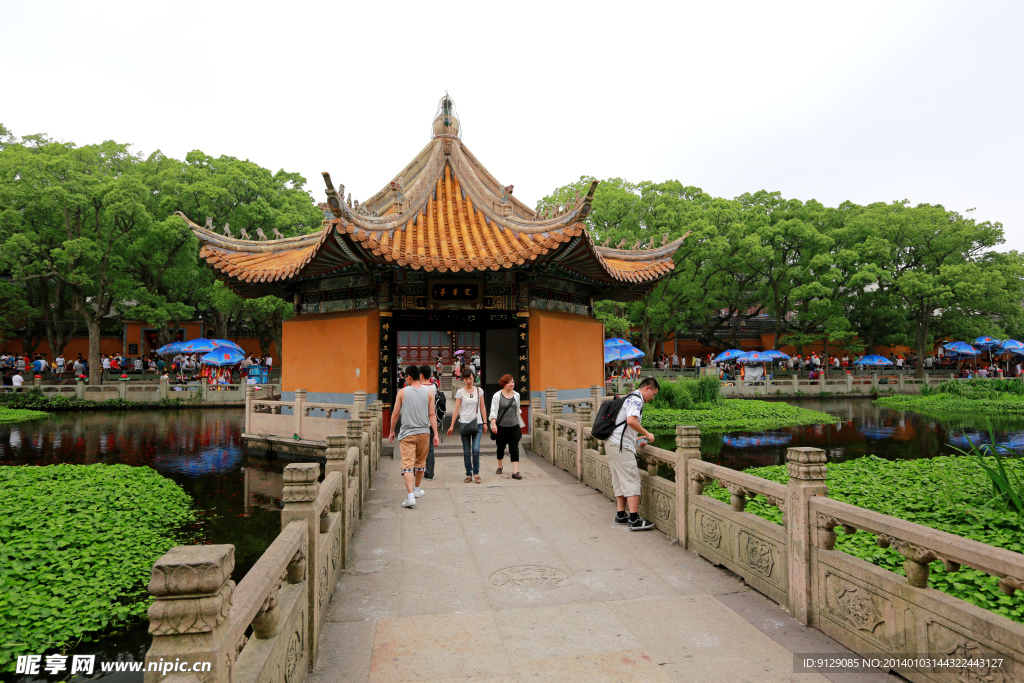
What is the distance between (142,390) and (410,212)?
19.6 metres

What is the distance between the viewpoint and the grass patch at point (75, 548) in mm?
5020

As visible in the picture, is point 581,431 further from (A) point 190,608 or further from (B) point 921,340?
(B) point 921,340

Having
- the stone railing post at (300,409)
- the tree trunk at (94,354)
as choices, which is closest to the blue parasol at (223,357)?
the tree trunk at (94,354)

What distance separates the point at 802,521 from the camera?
4191 mm

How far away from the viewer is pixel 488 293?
40.8 feet

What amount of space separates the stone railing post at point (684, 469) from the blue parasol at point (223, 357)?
24.9m

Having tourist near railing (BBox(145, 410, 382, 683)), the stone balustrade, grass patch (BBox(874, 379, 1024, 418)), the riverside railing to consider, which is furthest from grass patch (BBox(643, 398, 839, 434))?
the stone balustrade

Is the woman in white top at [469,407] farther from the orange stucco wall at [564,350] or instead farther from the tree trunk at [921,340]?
the tree trunk at [921,340]

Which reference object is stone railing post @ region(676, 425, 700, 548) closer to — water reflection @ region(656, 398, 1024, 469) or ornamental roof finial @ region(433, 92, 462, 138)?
water reflection @ region(656, 398, 1024, 469)

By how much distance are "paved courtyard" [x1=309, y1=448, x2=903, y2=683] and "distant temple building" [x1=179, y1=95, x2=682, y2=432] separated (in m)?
5.65

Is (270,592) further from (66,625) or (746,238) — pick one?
(746,238)

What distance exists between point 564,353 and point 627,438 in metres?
7.10

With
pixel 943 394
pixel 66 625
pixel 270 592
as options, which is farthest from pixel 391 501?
pixel 943 394

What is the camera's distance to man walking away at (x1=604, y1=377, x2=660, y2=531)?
A: 6258mm
